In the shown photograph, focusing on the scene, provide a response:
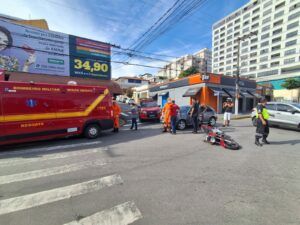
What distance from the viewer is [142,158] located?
200 inches

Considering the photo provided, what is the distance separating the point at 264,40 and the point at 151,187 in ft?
269

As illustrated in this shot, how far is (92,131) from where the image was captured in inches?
312

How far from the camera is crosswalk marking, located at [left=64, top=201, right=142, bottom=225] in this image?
2.37 m

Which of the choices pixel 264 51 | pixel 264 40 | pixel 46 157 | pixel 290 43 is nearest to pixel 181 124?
pixel 46 157

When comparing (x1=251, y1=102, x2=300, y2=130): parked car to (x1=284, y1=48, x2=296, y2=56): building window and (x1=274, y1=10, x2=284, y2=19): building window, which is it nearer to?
(x1=284, y1=48, x2=296, y2=56): building window

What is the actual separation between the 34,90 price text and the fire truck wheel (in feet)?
31.8

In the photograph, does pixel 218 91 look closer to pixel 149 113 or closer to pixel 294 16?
pixel 149 113

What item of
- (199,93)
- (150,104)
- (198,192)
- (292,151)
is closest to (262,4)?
(199,93)

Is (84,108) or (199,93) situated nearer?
(84,108)

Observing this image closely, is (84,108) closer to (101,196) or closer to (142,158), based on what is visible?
(142,158)

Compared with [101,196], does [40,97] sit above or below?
above

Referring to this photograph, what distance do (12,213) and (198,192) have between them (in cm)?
325

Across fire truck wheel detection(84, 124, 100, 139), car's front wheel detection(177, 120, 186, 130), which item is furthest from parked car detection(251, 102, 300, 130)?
fire truck wheel detection(84, 124, 100, 139)

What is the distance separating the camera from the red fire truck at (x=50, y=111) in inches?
236
